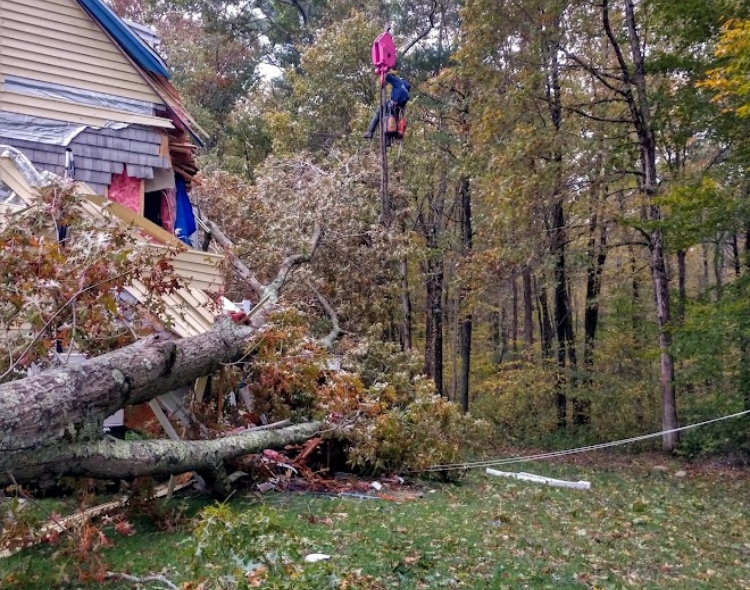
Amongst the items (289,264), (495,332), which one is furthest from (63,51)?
(495,332)

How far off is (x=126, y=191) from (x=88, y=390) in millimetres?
6092

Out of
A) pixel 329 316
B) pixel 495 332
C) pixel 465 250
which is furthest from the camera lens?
pixel 495 332

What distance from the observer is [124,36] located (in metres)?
9.36

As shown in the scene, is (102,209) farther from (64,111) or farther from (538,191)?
(538,191)

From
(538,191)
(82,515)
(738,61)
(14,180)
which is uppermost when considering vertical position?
(738,61)

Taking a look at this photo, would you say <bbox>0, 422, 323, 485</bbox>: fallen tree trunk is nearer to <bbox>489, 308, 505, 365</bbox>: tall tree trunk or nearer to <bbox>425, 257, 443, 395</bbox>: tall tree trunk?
<bbox>425, 257, 443, 395</bbox>: tall tree trunk

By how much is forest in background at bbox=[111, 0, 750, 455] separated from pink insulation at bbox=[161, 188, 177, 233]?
130 cm

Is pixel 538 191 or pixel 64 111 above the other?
pixel 64 111

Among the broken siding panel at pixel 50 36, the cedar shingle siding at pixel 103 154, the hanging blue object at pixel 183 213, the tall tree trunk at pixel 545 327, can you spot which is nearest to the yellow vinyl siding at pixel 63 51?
the broken siding panel at pixel 50 36

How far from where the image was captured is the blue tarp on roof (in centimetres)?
913

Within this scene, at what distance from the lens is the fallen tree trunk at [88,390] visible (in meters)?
3.84

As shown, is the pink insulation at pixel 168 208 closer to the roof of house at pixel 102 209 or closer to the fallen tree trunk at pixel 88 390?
the roof of house at pixel 102 209

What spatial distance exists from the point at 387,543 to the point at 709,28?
33.6ft

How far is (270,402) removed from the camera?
7652 mm
